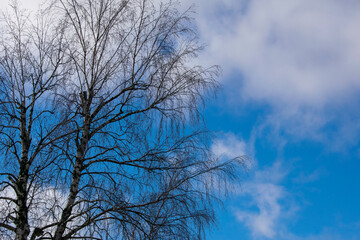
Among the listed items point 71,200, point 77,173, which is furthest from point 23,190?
point 77,173

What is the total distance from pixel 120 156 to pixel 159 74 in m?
1.75

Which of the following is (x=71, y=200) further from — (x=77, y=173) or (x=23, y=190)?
(x=23, y=190)

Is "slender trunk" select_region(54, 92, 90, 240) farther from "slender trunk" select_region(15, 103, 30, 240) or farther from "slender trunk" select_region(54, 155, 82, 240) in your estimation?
"slender trunk" select_region(15, 103, 30, 240)

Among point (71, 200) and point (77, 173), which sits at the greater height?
point (77, 173)

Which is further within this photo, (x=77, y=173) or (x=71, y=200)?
(x=77, y=173)

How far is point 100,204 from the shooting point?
22.5ft

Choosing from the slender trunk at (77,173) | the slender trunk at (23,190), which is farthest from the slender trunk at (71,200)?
the slender trunk at (23,190)

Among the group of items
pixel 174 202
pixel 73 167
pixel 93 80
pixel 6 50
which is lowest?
pixel 174 202

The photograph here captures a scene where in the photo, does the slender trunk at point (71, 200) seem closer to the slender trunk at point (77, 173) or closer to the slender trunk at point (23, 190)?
the slender trunk at point (77, 173)

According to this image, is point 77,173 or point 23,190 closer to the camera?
point 23,190

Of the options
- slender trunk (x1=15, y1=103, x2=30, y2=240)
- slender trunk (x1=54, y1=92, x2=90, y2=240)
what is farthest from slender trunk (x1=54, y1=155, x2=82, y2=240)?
slender trunk (x1=15, y1=103, x2=30, y2=240)

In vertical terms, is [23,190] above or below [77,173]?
below

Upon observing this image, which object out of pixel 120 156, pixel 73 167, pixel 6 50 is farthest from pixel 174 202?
pixel 6 50

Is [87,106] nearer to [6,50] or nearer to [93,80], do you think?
[93,80]
